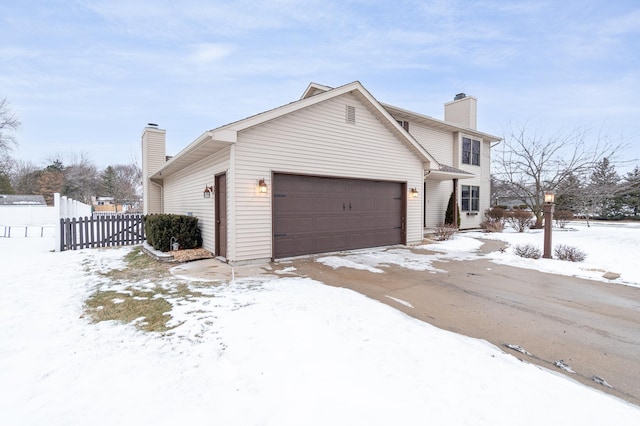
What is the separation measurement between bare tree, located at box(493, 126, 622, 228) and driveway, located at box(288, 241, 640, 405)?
11690 mm

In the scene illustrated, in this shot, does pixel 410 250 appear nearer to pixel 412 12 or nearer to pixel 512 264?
pixel 512 264

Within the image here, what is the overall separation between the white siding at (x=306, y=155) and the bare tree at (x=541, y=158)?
31.5 ft

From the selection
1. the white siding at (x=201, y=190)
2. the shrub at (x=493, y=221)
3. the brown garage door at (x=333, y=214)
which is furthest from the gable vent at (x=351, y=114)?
the shrub at (x=493, y=221)

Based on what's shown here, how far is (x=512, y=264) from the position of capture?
284 inches

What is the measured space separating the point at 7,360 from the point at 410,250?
878cm

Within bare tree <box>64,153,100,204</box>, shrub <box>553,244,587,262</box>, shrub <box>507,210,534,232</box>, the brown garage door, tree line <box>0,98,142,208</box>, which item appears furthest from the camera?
bare tree <box>64,153,100,204</box>

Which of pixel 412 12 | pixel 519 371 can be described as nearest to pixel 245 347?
pixel 519 371

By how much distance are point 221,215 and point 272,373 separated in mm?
5731

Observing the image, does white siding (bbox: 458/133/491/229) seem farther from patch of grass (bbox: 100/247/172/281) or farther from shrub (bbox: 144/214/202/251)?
patch of grass (bbox: 100/247/172/281)

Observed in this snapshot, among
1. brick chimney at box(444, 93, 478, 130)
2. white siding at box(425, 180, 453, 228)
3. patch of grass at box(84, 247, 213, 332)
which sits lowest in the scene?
patch of grass at box(84, 247, 213, 332)

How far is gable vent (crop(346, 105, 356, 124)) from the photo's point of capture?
8.51 metres

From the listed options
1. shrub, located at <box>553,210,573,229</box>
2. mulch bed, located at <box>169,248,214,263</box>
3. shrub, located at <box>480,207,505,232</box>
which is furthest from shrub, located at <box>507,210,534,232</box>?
mulch bed, located at <box>169,248,214,263</box>

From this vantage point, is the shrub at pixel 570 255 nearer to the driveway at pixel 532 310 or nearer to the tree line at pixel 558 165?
the driveway at pixel 532 310

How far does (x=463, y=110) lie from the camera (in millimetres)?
17125
